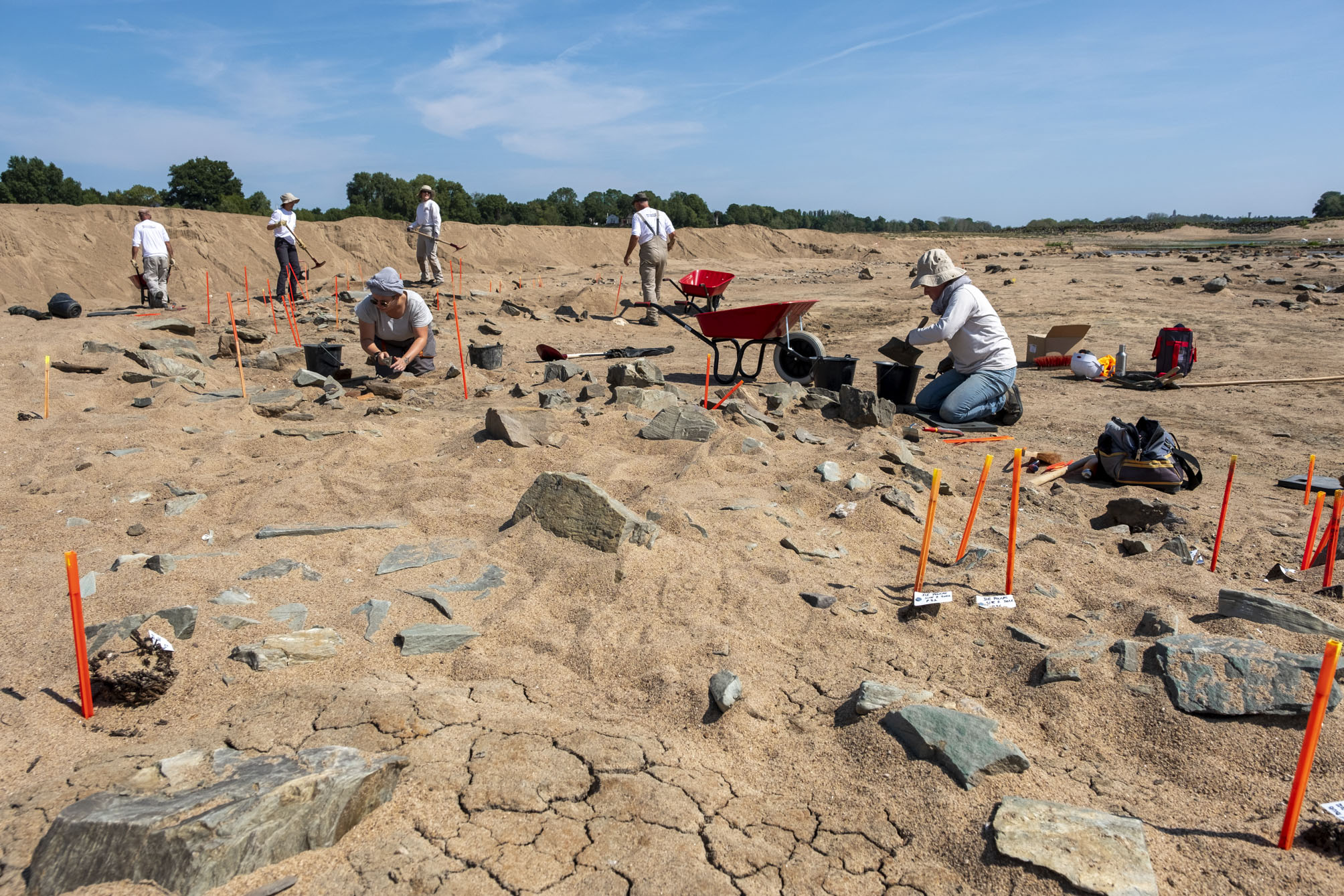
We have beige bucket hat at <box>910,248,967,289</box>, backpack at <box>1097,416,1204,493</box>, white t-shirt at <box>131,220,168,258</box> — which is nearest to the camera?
backpack at <box>1097,416,1204,493</box>

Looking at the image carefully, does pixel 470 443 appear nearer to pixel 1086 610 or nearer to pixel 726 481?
pixel 726 481

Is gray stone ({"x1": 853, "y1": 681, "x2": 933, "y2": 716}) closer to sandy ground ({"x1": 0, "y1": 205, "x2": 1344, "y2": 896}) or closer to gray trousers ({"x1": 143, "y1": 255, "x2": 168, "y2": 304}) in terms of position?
sandy ground ({"x1": 0, "y1": 205, "x2": 1344, "y2": 896})

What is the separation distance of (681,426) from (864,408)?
1.59 m

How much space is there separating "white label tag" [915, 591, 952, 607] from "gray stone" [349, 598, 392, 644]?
192 cm

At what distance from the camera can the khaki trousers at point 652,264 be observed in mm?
10812

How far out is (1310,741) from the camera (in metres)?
1.66

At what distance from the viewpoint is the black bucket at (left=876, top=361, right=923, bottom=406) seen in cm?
662

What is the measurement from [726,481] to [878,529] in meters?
0.89

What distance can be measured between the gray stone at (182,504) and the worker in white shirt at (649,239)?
727 cm

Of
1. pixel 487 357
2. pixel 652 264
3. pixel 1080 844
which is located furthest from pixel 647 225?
pixel 1080 844

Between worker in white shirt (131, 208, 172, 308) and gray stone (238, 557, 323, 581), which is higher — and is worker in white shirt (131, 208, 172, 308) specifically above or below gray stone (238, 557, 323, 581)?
above

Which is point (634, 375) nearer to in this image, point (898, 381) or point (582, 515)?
point (898, 381)

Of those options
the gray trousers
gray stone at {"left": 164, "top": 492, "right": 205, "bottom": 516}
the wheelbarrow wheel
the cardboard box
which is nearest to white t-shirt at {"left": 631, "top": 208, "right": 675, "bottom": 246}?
the wheelbarrow wheel

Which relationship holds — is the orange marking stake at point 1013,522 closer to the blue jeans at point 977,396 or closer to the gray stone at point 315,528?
the gray stone at point 315,528
